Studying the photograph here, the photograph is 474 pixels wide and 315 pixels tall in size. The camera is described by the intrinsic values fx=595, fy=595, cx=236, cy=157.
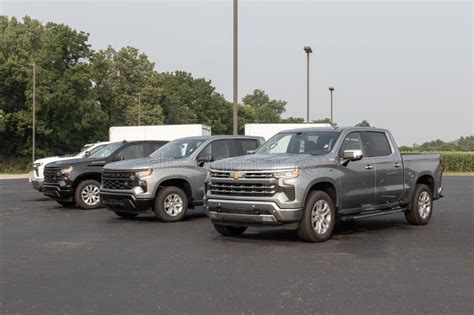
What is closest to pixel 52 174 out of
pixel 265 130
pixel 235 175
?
pixel 235 175

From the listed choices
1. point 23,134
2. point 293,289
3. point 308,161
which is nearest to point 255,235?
point 308,161

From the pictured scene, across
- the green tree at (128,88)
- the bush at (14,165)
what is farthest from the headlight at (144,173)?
the green tree at (128,88)

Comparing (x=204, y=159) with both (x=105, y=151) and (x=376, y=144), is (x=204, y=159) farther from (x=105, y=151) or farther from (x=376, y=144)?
(x=105, y=151)

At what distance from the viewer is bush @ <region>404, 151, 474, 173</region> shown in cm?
4422

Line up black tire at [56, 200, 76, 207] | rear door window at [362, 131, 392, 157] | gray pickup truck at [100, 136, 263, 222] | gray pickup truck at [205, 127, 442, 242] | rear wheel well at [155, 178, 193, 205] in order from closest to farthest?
1. gray pickup truck at [205, 127, 442, 242]
2. rear door window at [362, 131, 392, 157]
3. gray pickup truck at [100, 136, 263, 222]
4. rear wheel well at [155, 178, 193, 205]
5. black tire at [56, 200, 76, 207]

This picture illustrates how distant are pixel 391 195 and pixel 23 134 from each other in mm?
44810

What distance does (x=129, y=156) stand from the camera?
16.0m

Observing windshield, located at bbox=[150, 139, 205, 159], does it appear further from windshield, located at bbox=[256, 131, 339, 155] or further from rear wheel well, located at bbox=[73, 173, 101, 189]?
rear wheel well, located at bbox=[73, 173, 101, 189]

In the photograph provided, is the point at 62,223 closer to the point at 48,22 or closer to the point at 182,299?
the point at 182,299

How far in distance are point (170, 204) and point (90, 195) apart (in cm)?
396

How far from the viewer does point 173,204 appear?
12.7 meters

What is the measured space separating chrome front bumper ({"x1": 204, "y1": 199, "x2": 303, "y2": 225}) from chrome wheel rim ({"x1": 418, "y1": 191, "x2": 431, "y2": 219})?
12.2ft

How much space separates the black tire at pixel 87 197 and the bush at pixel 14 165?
109 ft

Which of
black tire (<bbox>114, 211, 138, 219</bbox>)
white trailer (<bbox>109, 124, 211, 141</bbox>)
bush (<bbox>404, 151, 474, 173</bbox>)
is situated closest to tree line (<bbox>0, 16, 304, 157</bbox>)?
white trailer (<bbox>109, 124, 211, 141</bbox>)
